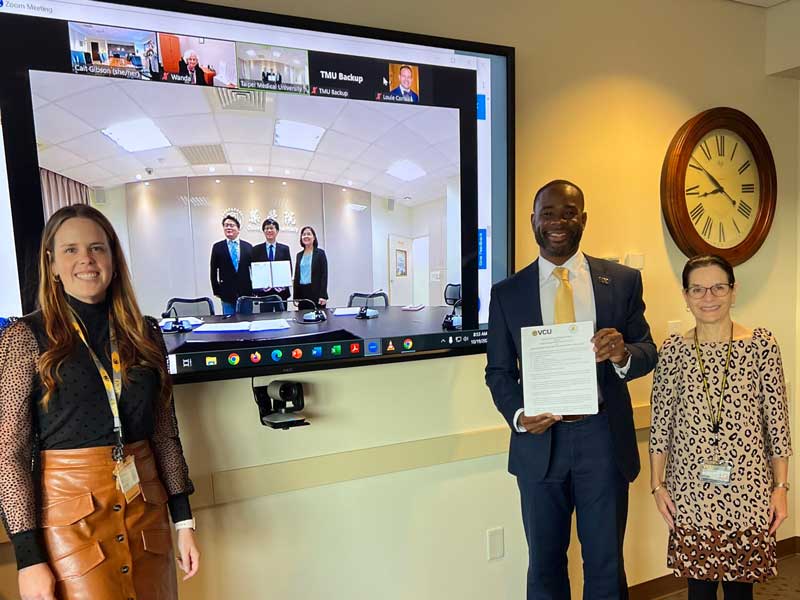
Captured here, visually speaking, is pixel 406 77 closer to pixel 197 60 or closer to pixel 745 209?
pixel 197 60

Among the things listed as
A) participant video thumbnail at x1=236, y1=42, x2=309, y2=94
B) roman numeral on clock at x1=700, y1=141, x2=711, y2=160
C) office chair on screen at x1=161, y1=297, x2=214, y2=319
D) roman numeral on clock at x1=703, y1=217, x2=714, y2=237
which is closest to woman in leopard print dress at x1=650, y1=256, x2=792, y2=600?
roman numeral on clock at x1=703, y1=217, x2=714, y2=237

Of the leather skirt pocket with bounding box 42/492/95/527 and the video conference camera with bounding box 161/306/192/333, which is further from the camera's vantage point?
the video conference camera with bounding box 161/306/192/333

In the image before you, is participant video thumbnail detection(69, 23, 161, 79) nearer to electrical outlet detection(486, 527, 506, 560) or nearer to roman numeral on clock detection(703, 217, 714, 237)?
electrical outlet detection(486, 527, 506, 560)

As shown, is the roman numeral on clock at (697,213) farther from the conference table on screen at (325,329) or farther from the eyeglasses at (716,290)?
the conference table on screen at (325,329)

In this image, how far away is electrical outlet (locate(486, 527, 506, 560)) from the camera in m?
2.07

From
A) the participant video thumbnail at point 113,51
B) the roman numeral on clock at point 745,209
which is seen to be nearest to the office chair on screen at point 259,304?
the participant video thumbnail at point 113,51

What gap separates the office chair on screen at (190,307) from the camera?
153 centimetres

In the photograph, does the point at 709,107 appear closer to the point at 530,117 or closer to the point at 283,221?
the point at 530,117

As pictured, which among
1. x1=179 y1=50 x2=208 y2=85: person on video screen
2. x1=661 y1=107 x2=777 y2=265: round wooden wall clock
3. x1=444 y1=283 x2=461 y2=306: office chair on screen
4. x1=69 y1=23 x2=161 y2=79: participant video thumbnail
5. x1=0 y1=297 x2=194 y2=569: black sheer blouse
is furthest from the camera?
x1=661 y1=107 x2=777 y2=265: round wooden wall clock

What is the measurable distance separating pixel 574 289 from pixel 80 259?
4.59 ft

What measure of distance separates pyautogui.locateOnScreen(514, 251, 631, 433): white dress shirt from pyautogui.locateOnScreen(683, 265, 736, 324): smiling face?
13.7 inches

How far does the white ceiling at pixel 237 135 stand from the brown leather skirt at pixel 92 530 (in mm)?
776

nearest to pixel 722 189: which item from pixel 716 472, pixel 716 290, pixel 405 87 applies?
pixel 716 290

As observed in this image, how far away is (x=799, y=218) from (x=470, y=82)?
1999mm
